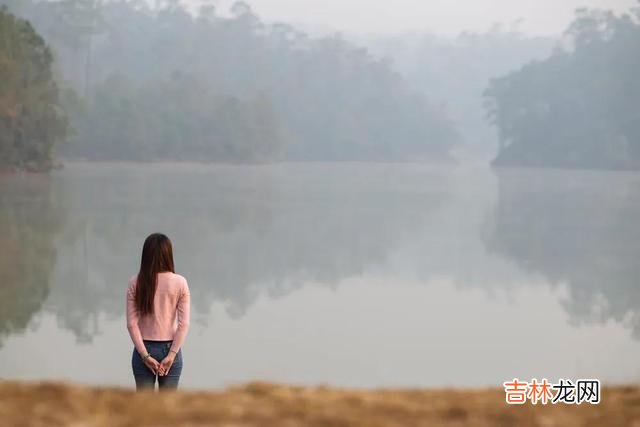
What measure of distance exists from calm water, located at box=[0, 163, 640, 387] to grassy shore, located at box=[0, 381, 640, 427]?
267 centimetres

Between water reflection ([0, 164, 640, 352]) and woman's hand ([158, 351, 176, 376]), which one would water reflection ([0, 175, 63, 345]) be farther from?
woman's hand ([158, 351, 176, 376])

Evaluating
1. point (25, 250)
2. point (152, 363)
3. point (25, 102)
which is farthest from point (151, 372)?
A: point (25, 102)

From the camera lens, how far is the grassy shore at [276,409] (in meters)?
2.20

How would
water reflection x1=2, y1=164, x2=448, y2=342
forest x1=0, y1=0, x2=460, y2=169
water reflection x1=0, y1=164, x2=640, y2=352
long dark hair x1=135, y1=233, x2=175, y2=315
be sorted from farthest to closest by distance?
forest x1=0, y1=0, x2=460, y2=169, water reflection x1=2, y1=164, x2=448, y2=342, water reflection x1=0, y1=164, x2=640, y2=352, long dark hair x1=135, y1=233, x2=175, y2=315

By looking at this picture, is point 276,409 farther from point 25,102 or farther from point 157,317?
point 25,102

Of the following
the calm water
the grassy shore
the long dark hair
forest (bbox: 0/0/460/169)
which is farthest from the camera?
forest (bbox: 0/0/460/169)

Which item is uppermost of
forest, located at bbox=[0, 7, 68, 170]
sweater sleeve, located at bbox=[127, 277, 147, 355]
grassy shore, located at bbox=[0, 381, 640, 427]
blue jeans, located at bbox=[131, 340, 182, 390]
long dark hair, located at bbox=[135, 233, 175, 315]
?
forest, located at bbox=[0, 7, 68, 170]

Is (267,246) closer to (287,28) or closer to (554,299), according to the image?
(554,299)

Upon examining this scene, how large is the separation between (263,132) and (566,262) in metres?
21.3

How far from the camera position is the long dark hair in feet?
9.45

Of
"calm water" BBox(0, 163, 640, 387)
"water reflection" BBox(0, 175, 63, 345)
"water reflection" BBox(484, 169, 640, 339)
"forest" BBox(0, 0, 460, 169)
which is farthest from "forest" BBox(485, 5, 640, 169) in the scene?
"water reflection" BBox(0, 175, 63, 345)

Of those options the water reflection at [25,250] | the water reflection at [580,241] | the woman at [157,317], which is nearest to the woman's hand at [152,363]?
the woman at [157,317]

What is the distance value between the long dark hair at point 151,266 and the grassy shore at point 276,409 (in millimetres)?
421

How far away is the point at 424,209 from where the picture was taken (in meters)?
15.8
